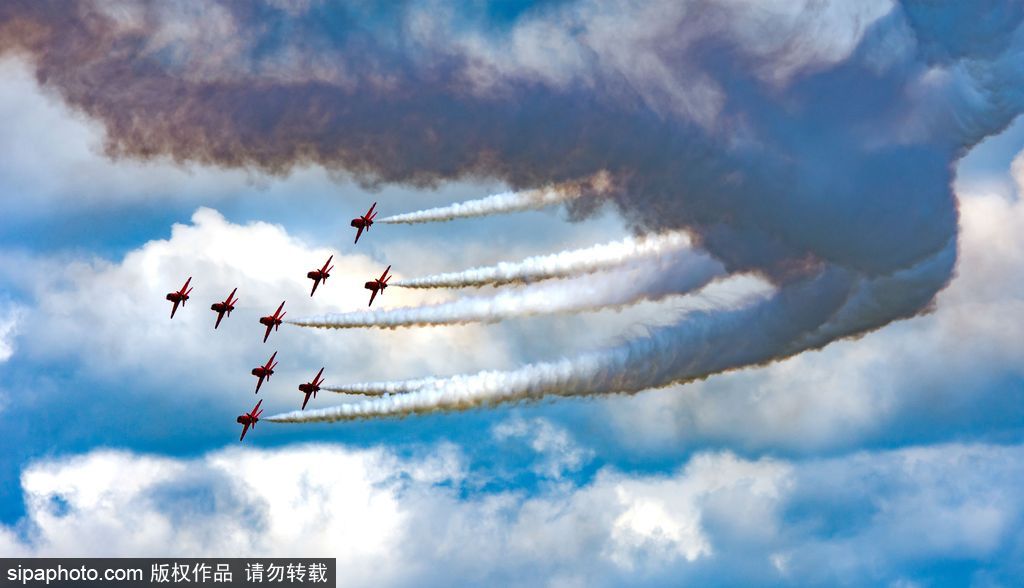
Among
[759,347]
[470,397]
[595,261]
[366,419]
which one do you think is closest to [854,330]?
[759,347]

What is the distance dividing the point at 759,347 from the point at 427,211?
64.9ft

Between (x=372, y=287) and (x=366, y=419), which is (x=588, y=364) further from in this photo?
(x=372, y=287)

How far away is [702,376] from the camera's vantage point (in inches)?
3578

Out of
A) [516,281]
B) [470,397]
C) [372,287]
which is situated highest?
[372,287]

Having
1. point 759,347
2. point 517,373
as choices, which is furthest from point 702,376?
point 517,373

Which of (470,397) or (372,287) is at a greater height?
(372,287)

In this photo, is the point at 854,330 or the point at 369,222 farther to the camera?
the point at 369,222

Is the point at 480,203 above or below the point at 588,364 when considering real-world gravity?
above

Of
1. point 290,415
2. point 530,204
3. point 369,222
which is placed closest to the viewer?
point 530,204

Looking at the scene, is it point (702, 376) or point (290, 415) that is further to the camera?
point (290, 415)

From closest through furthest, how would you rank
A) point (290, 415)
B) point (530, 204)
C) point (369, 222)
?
point (530, 204), point (290, 415), point (369, 222)

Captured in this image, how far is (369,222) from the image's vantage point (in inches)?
4173

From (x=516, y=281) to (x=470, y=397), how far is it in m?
6.99

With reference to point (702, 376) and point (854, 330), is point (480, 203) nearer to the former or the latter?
point (702, 376)
